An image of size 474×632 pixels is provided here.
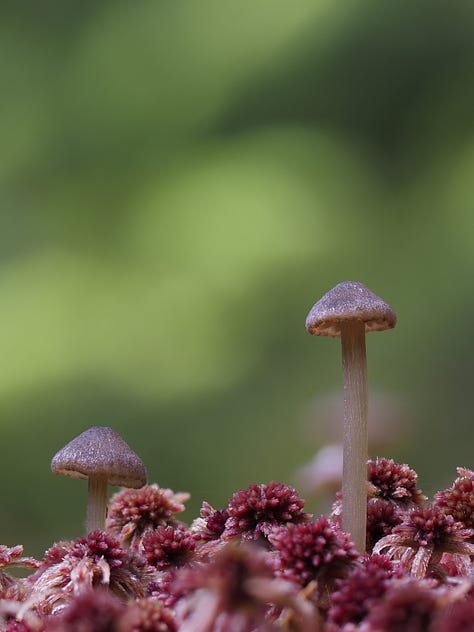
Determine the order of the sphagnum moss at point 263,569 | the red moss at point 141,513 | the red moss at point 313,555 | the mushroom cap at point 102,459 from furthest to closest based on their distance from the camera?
the red moss at point 141,513, the mushroom cap at point 102,459, the red moss at point 313,555, the sphagnum moss at point 263,569

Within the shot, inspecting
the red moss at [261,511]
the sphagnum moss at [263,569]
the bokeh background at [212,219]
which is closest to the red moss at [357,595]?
the sphagnum moss at [263,569]

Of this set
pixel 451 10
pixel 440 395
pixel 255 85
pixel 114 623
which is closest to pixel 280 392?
pixel 440 395

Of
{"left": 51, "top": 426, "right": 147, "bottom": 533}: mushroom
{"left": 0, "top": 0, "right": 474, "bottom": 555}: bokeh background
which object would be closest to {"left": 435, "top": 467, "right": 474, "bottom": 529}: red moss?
{"left": 51, "top": 426, "right": 147, "bottom": 533}: mushroom

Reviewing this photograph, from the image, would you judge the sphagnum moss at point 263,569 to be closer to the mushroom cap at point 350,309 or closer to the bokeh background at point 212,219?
the mushroom cap at point 350,309

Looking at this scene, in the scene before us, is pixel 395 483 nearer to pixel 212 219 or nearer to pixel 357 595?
pixel 357 595

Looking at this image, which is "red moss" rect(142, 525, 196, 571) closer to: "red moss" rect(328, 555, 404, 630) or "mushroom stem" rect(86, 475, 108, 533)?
"mushroom stem" rect(86, 475, 108, 533)

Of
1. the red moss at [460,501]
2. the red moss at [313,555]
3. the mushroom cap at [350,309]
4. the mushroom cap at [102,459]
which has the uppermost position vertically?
the mushroom cap at [350,309]
